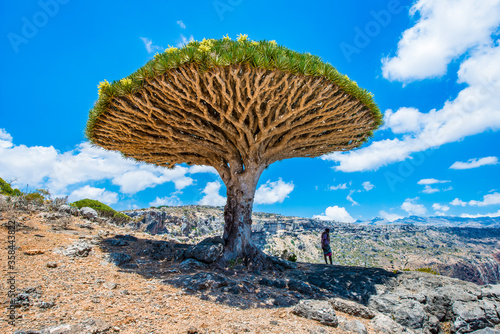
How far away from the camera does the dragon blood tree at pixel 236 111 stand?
6695 millimetres

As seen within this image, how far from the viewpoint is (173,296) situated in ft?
16.0

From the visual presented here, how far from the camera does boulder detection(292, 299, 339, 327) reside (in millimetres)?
4531

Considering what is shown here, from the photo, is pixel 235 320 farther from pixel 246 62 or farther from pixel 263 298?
pixel 246 62

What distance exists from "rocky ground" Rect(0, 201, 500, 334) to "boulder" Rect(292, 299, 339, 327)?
0.7 inches

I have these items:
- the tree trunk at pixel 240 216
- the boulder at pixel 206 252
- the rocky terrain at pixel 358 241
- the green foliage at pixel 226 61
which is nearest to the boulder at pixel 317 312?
the tree trunk at pixel 240 216

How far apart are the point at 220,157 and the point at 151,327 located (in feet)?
22.6

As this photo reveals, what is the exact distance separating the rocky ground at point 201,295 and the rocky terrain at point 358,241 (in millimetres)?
26796

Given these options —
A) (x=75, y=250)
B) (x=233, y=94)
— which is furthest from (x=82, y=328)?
(x=233, y=94)

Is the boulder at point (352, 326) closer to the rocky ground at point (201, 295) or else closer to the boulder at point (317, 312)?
the rocky ground at point (201, 295)

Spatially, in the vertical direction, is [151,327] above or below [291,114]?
below

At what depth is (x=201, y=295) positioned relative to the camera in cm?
513

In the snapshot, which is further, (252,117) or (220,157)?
(220,157)

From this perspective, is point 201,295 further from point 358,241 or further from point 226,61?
point 358,241

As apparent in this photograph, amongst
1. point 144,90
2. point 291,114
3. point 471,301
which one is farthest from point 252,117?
point 471,301
